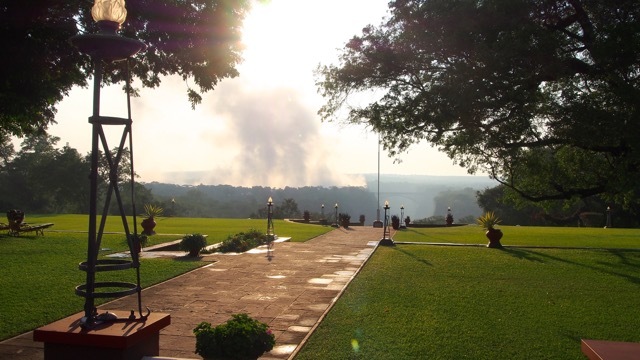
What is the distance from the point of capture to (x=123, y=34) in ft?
38.2

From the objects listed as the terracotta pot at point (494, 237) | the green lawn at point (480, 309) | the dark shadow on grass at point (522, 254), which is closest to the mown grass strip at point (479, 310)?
the green lawn at point (480, 309)

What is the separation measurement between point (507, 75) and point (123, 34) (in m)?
9.54

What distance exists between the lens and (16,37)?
35.2ft

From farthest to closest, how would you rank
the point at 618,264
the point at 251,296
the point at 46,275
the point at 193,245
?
the point at 193,245 → the point at 618,264 → the point at 46,275 → the point at 251,296

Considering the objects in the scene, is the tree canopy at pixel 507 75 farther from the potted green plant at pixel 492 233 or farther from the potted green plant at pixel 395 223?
the potted green plant at pixel 395 223

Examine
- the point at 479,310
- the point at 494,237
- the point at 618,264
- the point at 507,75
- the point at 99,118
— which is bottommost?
the point at 479,310

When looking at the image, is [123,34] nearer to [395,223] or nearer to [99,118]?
[99,118]

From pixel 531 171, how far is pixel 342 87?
8.01 meters

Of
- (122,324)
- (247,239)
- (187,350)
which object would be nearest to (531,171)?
(247,239)

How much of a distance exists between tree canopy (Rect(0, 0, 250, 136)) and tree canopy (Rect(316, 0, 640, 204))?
543 cm

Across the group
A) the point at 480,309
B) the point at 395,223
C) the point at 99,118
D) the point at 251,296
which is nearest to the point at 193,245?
the point at 251,296

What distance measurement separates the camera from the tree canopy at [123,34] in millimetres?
10656

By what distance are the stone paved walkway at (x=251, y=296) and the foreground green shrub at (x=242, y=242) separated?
4.08 feet

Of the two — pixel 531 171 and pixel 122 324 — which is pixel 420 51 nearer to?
pixel 531 171
